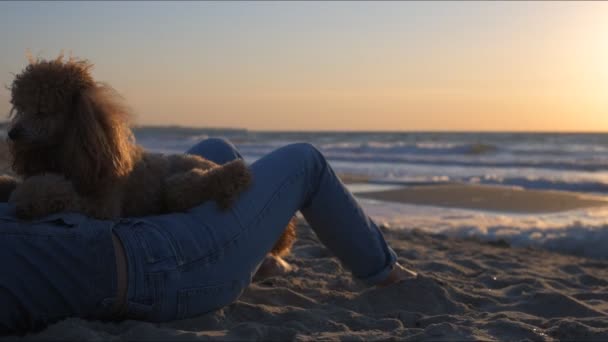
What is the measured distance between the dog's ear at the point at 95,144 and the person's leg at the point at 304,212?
19.0 inches

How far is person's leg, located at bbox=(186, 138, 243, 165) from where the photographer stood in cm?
319

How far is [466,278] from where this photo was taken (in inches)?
160

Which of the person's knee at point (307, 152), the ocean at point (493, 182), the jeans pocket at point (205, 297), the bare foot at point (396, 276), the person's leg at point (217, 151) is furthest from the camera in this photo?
the ocean at point (493, 182)

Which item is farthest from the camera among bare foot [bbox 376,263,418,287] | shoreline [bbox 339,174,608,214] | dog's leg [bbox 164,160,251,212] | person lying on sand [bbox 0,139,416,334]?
shoreline [bbox 339,174,608,214]

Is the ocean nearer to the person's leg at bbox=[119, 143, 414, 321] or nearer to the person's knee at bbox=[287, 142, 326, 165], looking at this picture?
the person's leg at bbox=[119, 143, 414, 321]

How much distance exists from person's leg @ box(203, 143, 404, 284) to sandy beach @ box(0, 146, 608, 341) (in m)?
0.26

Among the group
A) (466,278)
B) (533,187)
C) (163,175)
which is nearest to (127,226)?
(163,175)

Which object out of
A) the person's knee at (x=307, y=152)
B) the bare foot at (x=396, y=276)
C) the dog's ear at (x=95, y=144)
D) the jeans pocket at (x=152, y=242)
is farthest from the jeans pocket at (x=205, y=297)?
the bare foot at (x=396, y=276)

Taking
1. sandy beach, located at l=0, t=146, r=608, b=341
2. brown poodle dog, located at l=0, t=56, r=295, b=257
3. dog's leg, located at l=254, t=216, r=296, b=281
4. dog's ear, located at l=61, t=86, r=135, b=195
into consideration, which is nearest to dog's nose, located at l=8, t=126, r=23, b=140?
brown poodle dog, located at l=0, t=56, r=295, b=257

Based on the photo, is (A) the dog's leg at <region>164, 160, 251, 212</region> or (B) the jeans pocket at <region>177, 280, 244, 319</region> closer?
(B) the jeans pocket at <region>177, 280, 244, 319</region>

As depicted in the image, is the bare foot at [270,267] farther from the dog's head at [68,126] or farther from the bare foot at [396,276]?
the dog's head at [68,126]

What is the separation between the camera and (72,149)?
217cm

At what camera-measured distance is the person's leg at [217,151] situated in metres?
3.19

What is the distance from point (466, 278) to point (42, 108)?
2843mm
